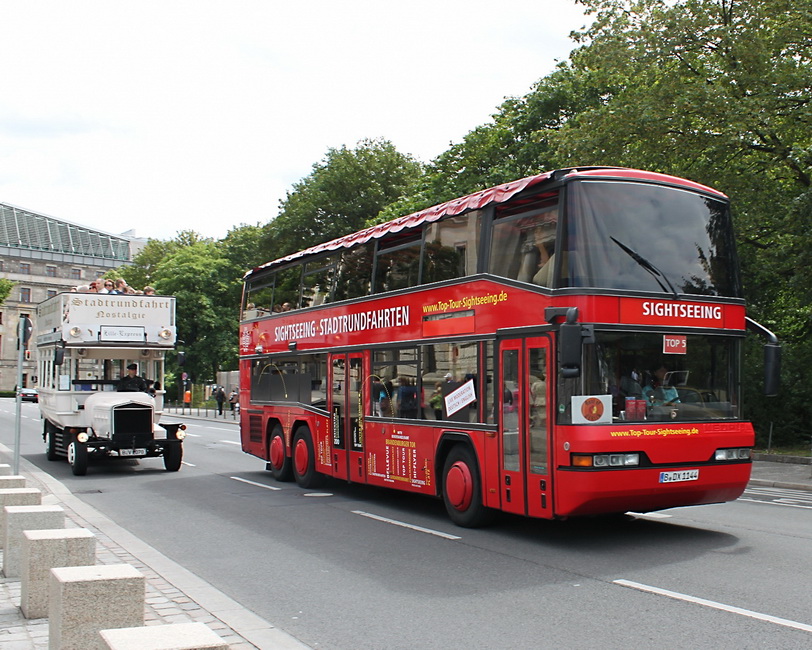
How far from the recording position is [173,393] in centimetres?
7794

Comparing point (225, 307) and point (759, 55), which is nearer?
point (759, 55)

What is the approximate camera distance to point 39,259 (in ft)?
427

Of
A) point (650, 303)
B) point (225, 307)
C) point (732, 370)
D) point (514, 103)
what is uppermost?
point (514, 103)

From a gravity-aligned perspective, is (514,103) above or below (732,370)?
above

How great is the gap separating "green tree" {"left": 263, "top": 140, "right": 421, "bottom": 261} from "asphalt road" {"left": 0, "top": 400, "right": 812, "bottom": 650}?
140ft

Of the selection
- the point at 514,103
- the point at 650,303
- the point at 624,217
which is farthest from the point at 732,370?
the point at 514,103

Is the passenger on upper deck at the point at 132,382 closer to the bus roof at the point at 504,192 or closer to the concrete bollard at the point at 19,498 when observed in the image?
the bus roof at the point at 504,192

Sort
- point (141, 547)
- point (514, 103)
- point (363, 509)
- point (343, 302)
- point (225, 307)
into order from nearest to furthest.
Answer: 1. point (141, 547)
2. point (363, 509)
3. point (343, 302)
4. point (514, 103)
5. point (225, 307)

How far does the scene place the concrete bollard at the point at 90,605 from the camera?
5.36m

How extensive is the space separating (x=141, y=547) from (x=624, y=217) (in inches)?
253

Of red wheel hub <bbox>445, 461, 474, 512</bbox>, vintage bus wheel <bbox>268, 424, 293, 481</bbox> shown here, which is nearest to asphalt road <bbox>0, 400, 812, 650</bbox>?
red wheel hub <bbox>445, 461, 474, 512</bbox>

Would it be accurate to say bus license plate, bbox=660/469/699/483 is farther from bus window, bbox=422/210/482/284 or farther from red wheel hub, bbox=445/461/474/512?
bus window, bbox=422/210/482/284

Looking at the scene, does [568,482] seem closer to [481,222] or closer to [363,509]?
[481,222]

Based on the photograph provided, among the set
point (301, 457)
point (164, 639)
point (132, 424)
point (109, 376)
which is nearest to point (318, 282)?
point (301, 457)
